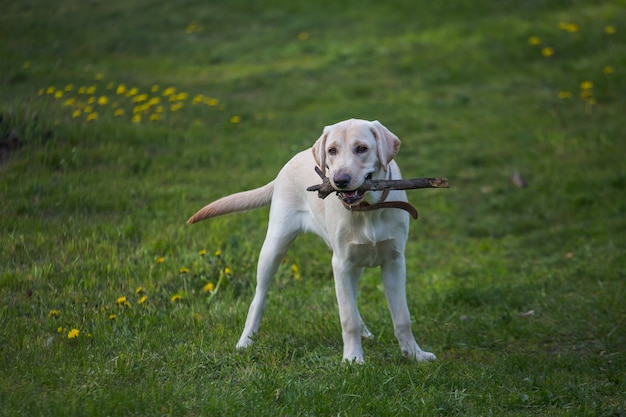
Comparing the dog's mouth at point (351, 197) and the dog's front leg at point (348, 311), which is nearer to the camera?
the dog's mouth at point (351, 197)

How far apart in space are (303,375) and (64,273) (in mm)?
2176

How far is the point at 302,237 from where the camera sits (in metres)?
7.27

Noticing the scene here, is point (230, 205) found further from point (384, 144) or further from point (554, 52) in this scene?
point (554, 52)

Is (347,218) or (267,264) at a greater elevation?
(347,218)

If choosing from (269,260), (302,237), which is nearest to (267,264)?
(269,260)

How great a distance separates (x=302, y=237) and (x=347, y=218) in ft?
8.75

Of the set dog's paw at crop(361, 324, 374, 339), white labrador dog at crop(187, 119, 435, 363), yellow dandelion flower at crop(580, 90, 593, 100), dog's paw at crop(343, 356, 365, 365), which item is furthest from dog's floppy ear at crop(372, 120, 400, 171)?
yellow dandelion flower at crop(580, 90, 593, 100)

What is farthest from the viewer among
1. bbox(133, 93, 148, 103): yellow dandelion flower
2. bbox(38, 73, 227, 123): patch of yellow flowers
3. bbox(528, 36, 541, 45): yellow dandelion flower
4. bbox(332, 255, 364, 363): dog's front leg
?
bbox(528, 36, 541, 45): yellow dandelion flower

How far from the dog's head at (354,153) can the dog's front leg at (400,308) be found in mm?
623

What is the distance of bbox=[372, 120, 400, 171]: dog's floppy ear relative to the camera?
439 cm

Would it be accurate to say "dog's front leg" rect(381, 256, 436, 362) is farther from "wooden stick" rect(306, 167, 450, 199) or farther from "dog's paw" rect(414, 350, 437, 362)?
"wooden stick" rect(306, 167, 450, 199)

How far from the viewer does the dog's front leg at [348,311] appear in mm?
4699

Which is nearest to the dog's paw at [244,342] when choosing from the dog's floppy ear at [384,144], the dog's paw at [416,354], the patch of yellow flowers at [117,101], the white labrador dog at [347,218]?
the white labrador dog at [347,218]

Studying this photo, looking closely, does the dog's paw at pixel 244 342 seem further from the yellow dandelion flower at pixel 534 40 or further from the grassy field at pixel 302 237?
the yellow dandelion flower at pixel 534 40
